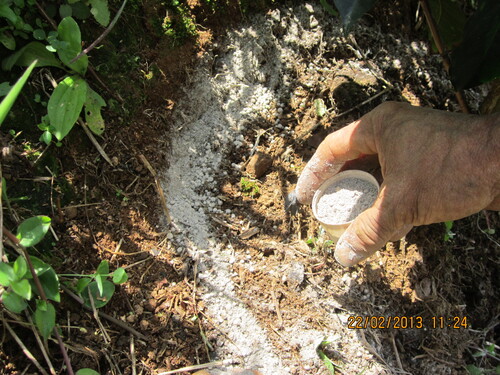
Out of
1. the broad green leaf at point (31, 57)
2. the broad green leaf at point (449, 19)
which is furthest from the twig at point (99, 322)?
the broad green leaf at point (449, 19)

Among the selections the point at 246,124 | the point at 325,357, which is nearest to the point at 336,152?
the point at 246,124

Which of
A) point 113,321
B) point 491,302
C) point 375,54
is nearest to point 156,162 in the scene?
point 113,321

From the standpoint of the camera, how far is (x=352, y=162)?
2.09 meters

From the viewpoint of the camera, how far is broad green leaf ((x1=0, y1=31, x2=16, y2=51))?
1.64 m

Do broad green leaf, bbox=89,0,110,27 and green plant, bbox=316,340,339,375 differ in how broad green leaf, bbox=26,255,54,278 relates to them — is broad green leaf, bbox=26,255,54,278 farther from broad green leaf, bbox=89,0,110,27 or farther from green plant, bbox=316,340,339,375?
green plant, bbox=316,340,339,375

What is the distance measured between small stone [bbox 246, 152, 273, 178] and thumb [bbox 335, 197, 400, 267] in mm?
574

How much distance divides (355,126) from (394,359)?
1.08 metres

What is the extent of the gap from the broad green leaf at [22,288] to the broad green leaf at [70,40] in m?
0.90

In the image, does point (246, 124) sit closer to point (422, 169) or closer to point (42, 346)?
point (422, 169)

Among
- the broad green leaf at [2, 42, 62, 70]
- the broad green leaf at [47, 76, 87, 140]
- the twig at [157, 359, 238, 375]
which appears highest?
the broad green leaf at [2, 42, 62, 70]

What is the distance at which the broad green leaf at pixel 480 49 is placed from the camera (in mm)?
1583

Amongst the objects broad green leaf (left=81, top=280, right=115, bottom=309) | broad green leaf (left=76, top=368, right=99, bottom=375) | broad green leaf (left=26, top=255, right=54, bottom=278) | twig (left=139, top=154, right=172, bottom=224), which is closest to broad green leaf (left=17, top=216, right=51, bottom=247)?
broad green leaf (left=26, top=255, right=54, bottom=278)

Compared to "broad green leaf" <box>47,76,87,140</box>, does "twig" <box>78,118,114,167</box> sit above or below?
below

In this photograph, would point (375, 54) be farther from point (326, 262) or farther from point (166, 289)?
point (166, 289)
